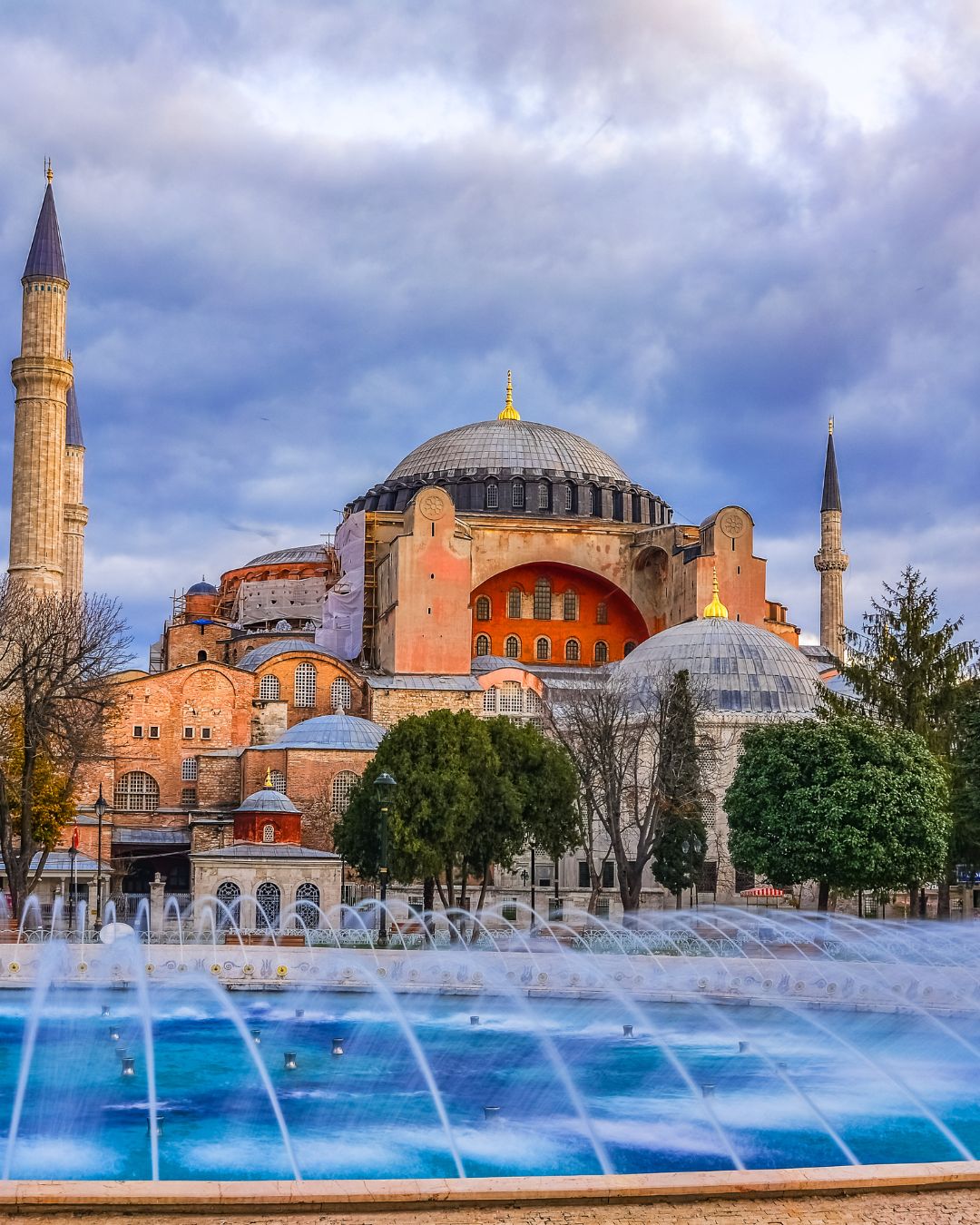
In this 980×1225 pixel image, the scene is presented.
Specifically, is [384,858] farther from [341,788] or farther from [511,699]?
A: [511,699]

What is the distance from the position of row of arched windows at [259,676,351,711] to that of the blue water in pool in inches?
901

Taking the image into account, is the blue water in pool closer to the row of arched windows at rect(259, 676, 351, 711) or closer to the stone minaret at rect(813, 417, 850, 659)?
the row of arched windows at rect(259, 676, 351, 711)

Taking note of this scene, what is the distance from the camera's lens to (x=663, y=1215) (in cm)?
788

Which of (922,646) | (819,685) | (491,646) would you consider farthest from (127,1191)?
(491,646)

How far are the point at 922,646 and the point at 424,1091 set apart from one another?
20.1 m

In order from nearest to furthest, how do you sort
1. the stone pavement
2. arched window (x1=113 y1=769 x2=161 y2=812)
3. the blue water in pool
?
the stone pavement < the blue water in pool < arched window (x1=113 y1=769 x2=161 y2=812)

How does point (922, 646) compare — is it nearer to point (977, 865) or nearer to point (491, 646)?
point (977, 865)

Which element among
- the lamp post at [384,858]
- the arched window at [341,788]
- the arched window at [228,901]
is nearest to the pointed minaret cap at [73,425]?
the arched window at [341,788]

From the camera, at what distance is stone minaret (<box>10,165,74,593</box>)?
37.8 metres

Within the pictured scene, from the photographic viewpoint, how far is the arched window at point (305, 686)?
4181cm

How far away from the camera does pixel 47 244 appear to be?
39.3m

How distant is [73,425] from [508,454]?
656 inches

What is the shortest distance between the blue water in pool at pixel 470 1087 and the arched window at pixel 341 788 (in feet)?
59.7

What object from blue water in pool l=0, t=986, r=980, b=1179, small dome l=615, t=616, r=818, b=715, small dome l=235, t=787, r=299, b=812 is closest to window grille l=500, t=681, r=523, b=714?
small dome l=615, t=616, r=818, b=715
